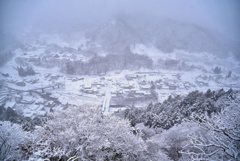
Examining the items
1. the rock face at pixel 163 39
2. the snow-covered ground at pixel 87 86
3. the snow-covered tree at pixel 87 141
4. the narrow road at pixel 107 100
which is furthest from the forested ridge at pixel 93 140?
the rock face at pixel 163 39

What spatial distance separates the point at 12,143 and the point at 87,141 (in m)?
3.10

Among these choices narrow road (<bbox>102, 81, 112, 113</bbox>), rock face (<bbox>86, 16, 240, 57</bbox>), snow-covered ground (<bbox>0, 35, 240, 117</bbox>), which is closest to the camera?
narrow road (<bbox>102, 81, 112, 113</bbox>)

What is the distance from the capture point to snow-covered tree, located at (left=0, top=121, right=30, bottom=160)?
15.0 ft

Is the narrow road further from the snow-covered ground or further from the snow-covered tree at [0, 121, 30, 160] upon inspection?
the snow-covered tree at [0, 121, 30, 160]

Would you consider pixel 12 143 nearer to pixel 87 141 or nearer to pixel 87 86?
pixel 87 141

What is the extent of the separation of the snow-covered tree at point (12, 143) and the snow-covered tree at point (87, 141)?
1.40 ft

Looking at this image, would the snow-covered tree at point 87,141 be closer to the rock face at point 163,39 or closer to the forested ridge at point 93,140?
the forested ridge at point 93,140

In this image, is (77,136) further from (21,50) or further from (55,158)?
(21,50)

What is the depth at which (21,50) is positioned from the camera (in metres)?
52.1

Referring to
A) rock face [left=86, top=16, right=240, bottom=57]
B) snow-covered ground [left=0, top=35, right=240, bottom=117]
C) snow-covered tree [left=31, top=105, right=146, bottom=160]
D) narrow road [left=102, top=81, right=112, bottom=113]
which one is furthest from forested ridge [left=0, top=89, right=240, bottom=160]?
rock face [left=86, top=16, right=240, bottom=57]

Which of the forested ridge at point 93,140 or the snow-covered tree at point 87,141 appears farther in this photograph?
the snow-covered tree at point 87,141

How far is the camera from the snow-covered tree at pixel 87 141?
5203 mm

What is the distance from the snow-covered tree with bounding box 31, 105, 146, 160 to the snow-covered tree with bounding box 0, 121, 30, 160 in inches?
16.8

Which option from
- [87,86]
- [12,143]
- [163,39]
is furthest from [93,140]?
[163,39]
